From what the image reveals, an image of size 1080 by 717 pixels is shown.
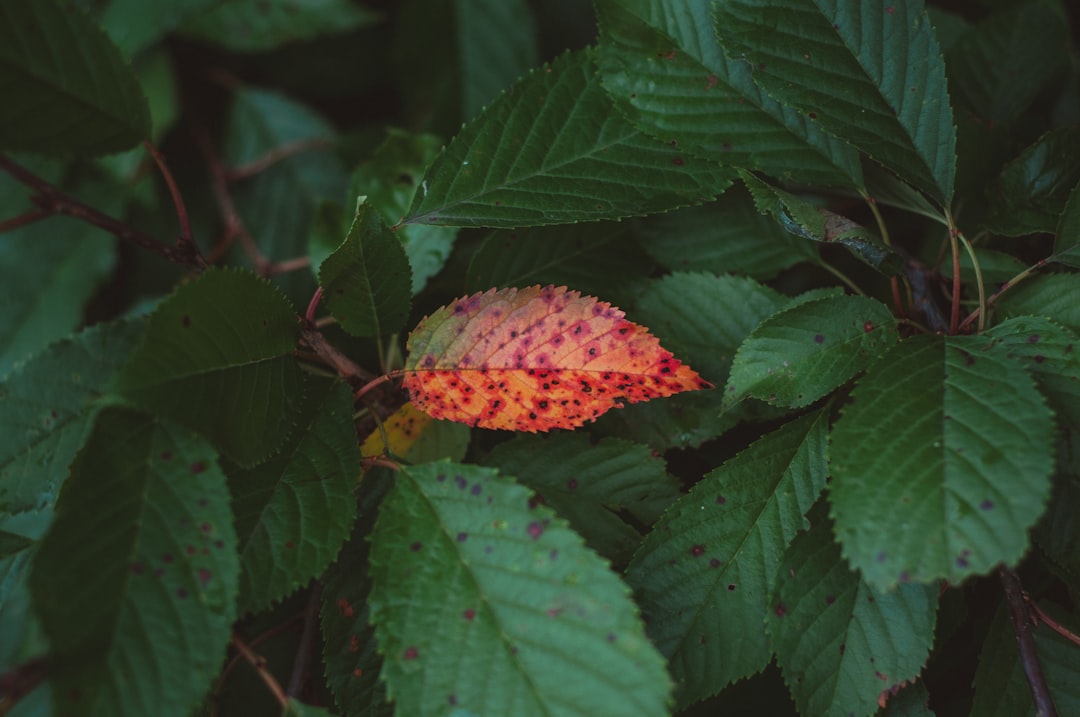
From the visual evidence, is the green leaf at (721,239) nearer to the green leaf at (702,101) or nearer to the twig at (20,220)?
the green leaf at (702,101)

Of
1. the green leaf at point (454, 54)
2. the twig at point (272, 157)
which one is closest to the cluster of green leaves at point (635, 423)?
the green leaf at point (454, 54)

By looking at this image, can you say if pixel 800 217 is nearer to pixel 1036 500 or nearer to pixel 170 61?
pixel 1036 500

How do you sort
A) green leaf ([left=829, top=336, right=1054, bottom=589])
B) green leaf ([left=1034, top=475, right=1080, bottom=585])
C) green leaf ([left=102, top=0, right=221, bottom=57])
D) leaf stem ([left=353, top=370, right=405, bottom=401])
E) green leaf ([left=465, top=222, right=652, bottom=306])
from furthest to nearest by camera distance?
1. green leaf ([left=102, top=0, right=221, bottom=57])
2. green leaf ([left=465, top=222, right=652, bottom=306])
3. leaf stem ([left=353, top=370, right=405, bottom=401])
4. green leaf ([left=1034, top=475, right=1080, bottom=585])
5. green leaf ([left=829, top=336, right=1054, bottom=589])

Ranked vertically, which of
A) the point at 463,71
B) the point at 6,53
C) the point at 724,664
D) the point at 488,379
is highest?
the point at 6,53

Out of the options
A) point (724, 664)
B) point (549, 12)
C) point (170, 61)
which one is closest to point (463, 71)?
point (549, 12)

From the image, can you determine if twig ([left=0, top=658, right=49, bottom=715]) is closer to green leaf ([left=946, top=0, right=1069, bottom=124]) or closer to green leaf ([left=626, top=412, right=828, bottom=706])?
green leaf ([left=626, top=412, right=828, bottom=706])

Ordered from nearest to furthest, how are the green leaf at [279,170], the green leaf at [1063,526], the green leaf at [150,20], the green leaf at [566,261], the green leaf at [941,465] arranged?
the green leaf at [941,465] < the green leaf at [1063,526] < the green leaf at [566,261] < the green leaf at [150,20] < the green leaf at [279,170]

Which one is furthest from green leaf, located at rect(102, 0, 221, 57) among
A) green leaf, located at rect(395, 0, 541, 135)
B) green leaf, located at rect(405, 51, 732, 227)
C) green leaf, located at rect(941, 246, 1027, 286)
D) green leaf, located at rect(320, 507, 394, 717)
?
green leaf, located at rect(941, 246, 1027, 286)
